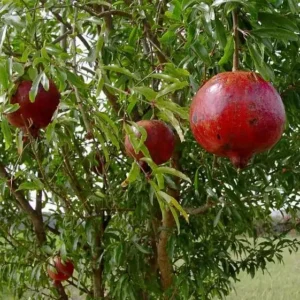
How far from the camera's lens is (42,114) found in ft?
2.91

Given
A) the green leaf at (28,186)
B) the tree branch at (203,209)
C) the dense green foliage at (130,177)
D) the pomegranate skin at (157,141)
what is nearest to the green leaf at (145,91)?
the dense green foliage at (130,177)

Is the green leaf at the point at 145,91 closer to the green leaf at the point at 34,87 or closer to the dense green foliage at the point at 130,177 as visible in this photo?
the dense green foliage at the point at 130,177

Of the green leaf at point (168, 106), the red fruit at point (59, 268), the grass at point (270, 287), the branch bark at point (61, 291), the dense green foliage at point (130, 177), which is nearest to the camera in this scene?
the green leaf at point (168, 106)

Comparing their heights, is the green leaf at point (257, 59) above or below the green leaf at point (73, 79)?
below

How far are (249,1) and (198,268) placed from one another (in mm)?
Result: 1200

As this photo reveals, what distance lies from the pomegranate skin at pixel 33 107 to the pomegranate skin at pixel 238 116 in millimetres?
278

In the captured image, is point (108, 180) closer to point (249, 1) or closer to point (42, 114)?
point (42, 114)

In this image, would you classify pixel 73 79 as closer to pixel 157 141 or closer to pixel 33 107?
pixel 33 107

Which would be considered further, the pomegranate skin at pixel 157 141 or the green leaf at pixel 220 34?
the pomegranate skin at pixel 157 141

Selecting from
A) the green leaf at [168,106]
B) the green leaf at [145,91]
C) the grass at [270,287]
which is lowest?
the grass at [270,287]

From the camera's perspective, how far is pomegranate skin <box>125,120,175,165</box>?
0.97 meters

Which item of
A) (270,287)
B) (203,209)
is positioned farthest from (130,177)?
(270,287)

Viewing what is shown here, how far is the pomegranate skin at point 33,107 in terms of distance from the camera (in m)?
0.88

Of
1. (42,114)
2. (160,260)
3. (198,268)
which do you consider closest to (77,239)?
(160,260)
